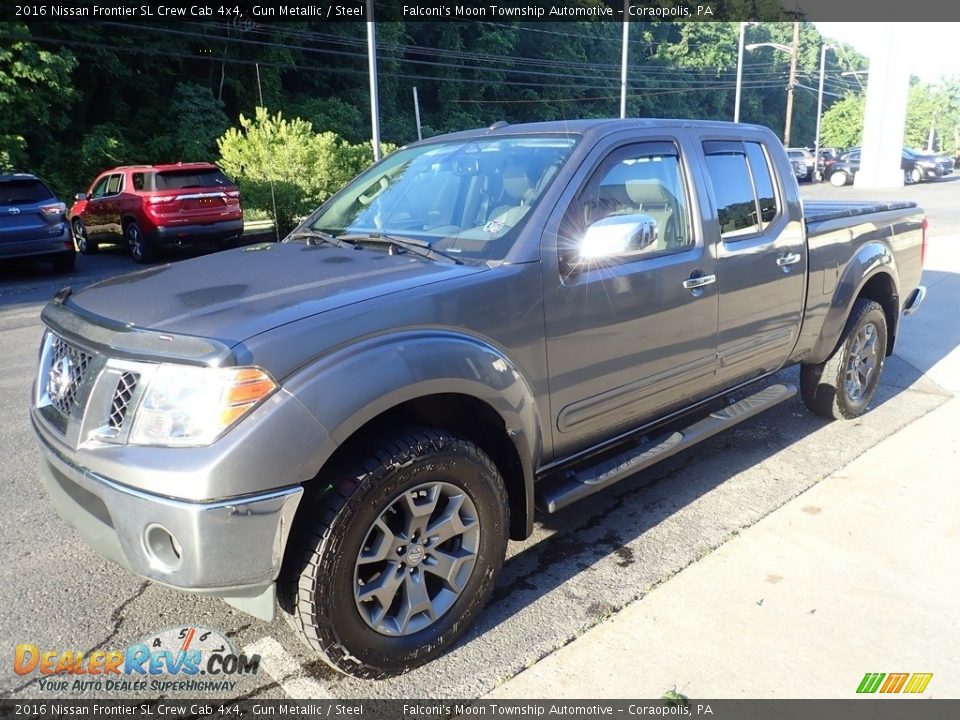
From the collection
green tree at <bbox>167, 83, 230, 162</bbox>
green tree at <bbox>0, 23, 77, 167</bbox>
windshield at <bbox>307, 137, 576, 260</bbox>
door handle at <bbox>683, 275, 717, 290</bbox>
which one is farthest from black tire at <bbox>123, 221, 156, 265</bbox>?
green tree at <bbox>167, 83, 230, 162</bbox>

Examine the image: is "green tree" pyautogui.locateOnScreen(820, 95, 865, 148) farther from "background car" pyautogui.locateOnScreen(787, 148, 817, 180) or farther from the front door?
the front door

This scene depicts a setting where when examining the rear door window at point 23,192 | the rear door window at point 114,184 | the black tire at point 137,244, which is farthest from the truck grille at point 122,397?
the rear door window at point 114,184

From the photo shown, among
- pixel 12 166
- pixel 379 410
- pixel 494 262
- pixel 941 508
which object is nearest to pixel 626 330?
pixel 494 262

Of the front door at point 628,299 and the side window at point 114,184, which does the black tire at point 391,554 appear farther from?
the side window at point 114,184

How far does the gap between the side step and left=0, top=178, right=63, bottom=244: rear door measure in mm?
11682

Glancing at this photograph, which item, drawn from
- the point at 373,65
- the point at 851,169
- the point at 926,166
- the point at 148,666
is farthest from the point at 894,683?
the point at 926,166

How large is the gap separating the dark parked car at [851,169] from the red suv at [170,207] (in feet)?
96.2

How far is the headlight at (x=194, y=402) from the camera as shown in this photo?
7.30 feet

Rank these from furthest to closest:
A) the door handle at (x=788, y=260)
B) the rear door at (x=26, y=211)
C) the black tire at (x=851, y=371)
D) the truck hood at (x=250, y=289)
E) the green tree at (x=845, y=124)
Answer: the green tree at (x=845, y=124), the rear door at (x=26, y=211), the black tire at (x=851, y=371), the door handle at (x=788, y=260), the truck hood at (x=250, y=289)

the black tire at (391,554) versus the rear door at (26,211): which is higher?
the rear door at (26,211)

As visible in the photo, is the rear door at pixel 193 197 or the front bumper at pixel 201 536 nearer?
the front bumper at pixel 201 536

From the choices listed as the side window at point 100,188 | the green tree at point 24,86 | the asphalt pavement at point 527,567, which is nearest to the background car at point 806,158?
the green tree at point 24,86

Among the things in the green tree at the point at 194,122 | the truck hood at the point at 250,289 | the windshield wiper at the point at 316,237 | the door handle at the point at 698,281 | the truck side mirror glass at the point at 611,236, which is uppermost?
the green tree at the point at 194,122

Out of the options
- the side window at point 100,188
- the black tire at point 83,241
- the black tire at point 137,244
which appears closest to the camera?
the black tire at point 137,244
